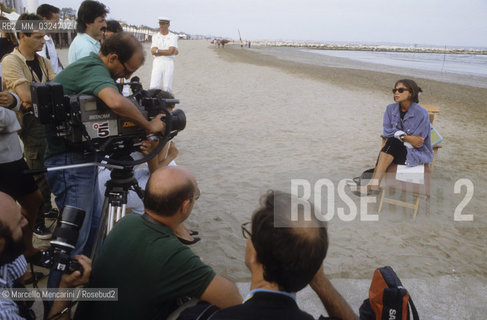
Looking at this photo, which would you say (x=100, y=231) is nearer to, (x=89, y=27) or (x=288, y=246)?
(x=288, y=246)

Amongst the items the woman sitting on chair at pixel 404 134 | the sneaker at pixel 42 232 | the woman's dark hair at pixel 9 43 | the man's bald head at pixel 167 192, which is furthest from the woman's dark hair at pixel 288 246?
the woman's dark hair at pixel 9 43

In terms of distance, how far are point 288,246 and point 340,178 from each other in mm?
4024

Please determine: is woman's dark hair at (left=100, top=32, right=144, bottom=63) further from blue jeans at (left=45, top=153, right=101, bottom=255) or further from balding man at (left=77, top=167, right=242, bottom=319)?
balding man at (left=77, top=167, right=242, bottom=319)

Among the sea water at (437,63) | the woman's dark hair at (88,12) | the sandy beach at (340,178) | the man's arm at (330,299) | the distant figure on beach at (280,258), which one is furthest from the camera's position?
the sea water at (437,63)

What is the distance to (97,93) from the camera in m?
2.05

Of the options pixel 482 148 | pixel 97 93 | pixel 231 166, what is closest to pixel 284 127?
pixel 231 166

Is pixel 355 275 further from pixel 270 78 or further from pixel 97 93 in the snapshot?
pixel 270 78

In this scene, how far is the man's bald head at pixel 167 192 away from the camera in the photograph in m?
1.71

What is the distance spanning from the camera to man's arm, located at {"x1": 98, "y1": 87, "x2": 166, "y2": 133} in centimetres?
204

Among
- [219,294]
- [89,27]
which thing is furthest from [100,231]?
[89,27]

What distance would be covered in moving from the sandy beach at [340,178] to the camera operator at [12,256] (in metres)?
1.52

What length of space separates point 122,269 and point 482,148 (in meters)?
7.45

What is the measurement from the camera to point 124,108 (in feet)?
6.80

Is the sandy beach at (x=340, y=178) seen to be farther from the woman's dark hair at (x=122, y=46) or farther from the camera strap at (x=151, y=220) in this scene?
the woman's dark hair at (x=122, y=46)
